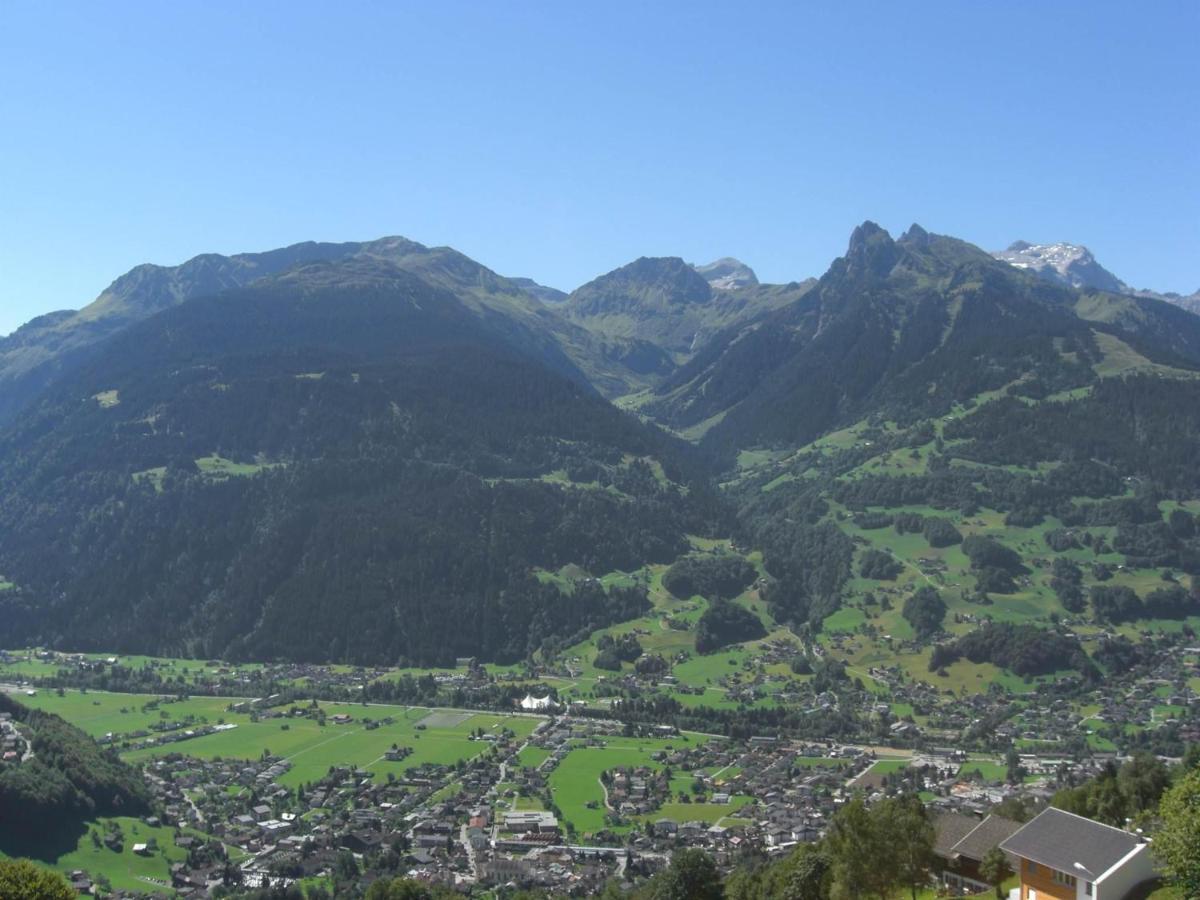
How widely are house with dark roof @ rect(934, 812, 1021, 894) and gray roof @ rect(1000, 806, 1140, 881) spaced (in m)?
6.05

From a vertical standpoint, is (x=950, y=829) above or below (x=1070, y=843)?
below

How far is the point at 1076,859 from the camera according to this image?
3675 cm

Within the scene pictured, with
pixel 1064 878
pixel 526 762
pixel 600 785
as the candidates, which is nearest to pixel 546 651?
pixel 526 762

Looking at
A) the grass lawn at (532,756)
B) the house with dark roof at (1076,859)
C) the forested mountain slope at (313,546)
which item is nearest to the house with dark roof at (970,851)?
the house with dark roof at (1076,859)

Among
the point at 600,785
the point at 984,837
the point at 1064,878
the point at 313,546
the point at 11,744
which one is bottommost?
the point at 600,785

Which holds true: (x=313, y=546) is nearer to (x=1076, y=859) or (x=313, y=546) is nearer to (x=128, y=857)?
(x=128, y=857)

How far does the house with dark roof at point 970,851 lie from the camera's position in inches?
1802

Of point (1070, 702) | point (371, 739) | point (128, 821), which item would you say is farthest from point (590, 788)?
point (1070, 702)

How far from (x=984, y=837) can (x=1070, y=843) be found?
983 cm

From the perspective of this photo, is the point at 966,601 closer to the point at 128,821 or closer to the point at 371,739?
the point at 371,739

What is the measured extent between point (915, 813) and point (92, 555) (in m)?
155

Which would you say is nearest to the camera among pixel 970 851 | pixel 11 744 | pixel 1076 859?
pixel 1076 859

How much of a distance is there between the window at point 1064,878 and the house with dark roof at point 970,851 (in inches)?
267

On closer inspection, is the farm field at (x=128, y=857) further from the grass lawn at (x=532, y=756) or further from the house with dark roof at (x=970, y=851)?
the house with dark roof at (x=970, y=851)
